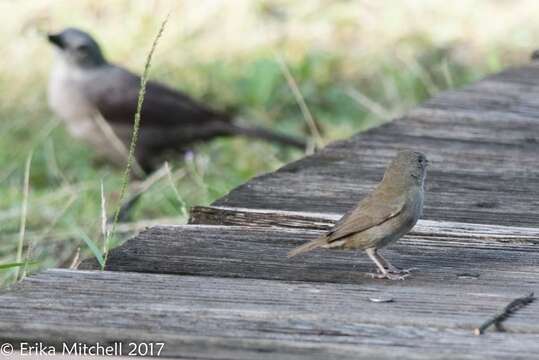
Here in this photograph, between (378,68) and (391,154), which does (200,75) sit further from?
(391,154)

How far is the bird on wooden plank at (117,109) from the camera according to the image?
823 centimetres

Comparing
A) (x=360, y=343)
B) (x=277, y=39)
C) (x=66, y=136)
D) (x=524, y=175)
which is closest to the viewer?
(x=360, y=343)

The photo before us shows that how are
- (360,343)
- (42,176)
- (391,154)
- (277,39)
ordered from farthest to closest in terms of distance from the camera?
(277,39) < (42,176) < (391,154) < (360,343)

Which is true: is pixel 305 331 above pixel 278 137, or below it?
above

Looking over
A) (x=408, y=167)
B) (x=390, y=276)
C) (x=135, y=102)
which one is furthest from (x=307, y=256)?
(x=135, y=102)

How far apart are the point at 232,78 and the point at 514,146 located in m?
4.77

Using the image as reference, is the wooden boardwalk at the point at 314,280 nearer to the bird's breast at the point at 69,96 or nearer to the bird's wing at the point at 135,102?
the bird's wing at the point at 135,102

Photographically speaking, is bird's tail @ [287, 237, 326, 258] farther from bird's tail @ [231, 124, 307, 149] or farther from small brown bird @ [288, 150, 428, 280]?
bird's tail @ [231, 124, 307, 149]

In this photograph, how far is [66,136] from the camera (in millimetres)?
9016

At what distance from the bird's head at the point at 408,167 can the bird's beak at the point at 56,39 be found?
5462mm

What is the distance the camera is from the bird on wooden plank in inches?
324

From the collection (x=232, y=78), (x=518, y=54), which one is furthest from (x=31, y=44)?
(x=518, y=54)

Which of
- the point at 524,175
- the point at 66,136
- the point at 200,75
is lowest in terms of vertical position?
the point at 66,136

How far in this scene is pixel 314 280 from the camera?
2867 mm
